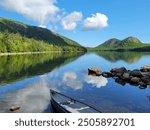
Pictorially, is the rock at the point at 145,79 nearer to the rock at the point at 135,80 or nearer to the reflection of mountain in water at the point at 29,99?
the rock at the point at 135,80

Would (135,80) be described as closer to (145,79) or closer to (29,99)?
(145,79)

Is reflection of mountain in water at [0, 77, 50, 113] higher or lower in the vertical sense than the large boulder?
lower

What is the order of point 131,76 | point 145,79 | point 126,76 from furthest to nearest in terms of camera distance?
point 126,76
point 131,76
point 145,79

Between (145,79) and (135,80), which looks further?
(145,79)

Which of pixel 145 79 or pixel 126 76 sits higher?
pixel 126 76

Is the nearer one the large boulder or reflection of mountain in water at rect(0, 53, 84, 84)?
the large boulder

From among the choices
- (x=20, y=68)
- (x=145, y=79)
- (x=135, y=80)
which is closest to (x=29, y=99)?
(x=135, y=80)

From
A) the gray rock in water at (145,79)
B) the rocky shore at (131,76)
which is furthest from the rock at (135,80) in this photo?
the gray rock in water at (145,79)

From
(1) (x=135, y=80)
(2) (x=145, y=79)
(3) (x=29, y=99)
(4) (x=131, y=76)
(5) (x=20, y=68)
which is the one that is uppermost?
(4) (x=131, y=76)

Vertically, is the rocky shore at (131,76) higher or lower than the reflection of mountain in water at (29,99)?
higher

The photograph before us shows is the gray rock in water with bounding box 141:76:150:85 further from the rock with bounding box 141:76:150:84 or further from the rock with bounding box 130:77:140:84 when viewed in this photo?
the rock with bounding box 130:77:140:84

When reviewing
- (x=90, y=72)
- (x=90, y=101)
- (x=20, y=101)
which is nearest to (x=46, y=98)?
(x=20, y=101)

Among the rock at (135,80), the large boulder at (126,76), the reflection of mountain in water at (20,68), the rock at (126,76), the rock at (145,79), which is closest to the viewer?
the rock at (145,79)

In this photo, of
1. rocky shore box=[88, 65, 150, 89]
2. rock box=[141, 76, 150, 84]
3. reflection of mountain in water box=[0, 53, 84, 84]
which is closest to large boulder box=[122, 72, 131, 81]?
rocky shore box=[88, 65, 150, 89]
